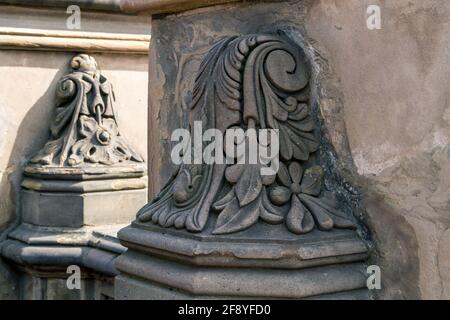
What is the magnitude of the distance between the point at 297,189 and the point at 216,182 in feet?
0.68

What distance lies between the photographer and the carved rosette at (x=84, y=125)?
12.1ft

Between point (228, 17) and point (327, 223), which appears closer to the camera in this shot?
point (327, 223)

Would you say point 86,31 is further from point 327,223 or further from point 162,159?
point 327,223

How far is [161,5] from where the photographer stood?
2389 mm

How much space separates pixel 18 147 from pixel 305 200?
7.15ft

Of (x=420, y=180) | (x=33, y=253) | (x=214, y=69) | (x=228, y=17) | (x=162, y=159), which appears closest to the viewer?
(x=420, y=180)

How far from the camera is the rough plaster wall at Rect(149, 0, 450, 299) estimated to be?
1.82m

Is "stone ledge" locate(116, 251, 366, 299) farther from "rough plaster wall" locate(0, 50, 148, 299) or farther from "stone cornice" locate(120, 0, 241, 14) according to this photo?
"rough plaster wall" locate(0, 50, 148, 299)

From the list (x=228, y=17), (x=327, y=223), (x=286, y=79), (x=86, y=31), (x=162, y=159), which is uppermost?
(x=86, y=31)

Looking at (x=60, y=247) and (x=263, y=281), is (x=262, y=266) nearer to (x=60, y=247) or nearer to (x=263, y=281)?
(x=263, y=281)

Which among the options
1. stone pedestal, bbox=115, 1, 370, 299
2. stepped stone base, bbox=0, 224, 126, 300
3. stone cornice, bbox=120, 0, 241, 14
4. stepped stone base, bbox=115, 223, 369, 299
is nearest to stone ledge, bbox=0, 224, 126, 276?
stepped stone base, bbox=0, 224, 126, 300

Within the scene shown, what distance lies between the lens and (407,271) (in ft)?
6.23

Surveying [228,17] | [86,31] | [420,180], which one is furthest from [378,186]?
[86,31]

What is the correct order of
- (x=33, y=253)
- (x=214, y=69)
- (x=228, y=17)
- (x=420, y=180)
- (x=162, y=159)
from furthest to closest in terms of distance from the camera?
1. (x=33, y=253)
2. (x=162, y=159)
3. (x=228, y=17)
4. (x=214, y=69)
5. (x=420, y=180)
